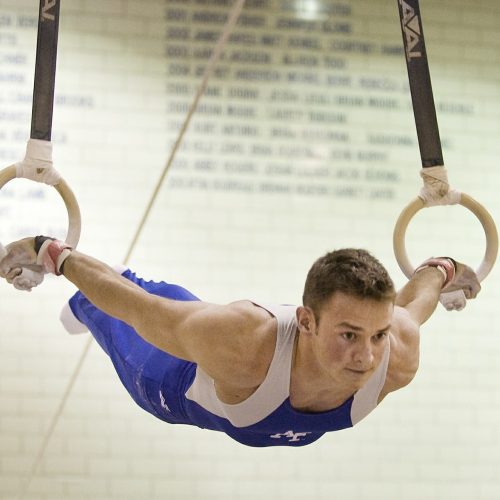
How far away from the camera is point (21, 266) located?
2383mm

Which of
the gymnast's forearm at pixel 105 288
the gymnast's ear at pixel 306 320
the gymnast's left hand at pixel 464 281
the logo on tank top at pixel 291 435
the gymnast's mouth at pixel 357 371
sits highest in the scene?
the gymnast's left hand at pixel 464 281

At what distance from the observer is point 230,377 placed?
6.92 feet

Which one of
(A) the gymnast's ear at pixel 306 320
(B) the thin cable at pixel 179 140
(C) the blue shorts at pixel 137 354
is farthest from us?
(C) the blue shorts at pixel 137 354

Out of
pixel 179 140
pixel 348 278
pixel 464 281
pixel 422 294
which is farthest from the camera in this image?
pixel 179 140

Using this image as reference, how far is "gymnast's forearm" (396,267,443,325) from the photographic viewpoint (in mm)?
2383

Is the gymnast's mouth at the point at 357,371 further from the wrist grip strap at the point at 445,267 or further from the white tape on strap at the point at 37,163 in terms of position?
the white tape on strap at the point at 37,163

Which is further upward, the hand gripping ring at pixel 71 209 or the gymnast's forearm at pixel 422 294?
the hand gripping ring at pixel 71 209

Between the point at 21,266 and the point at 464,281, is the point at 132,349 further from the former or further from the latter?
the point at 464,281

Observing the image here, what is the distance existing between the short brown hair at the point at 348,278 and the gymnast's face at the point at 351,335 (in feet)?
0.05

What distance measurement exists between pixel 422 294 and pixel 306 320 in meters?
0.51

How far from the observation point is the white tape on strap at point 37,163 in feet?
7.52

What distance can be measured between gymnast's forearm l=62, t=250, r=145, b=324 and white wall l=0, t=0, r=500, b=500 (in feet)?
6.86

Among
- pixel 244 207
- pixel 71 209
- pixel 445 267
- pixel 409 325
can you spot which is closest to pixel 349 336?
pixel 409 325

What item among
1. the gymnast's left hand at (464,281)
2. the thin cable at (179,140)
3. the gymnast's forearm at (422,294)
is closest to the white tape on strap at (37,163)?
the thin cable at (179,140)
